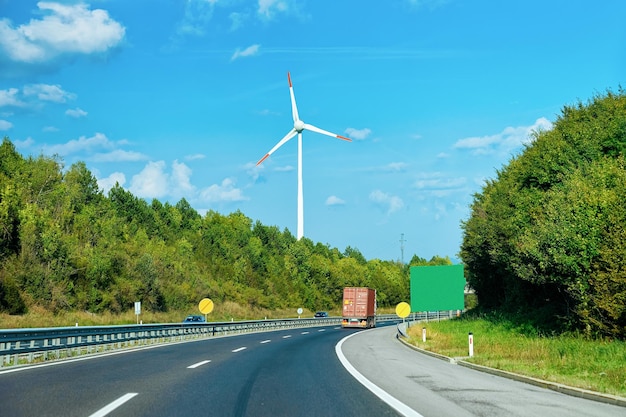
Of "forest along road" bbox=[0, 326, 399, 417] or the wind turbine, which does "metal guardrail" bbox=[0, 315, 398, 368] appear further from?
the wind turbine

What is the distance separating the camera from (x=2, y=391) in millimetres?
10766

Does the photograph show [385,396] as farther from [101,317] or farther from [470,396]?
[101,317]

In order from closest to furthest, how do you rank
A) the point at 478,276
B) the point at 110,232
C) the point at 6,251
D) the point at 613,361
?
the point at 613,361, the point at 6,251, the point at 478,276, the point at 110,232

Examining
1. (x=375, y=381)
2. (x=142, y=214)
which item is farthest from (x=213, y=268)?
(x=375, y=381)

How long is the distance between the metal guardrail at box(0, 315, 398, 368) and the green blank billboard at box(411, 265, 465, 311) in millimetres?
14368

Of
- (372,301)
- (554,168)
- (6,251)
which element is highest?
(554,168)

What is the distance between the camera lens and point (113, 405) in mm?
9367

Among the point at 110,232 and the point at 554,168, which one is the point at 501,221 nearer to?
the point at 554,168

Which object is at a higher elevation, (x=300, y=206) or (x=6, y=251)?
(x=300, y=206)

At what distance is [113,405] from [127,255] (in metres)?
57.0

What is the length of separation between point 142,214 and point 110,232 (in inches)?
1187

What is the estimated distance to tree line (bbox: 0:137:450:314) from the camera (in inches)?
1861

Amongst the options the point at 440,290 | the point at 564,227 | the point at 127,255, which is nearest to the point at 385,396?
the point at 564,227

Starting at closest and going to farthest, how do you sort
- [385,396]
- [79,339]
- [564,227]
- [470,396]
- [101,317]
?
1. [385,396]
2. [470,396]
3. [79,339]
4. [564,227]
5. [101,317]
